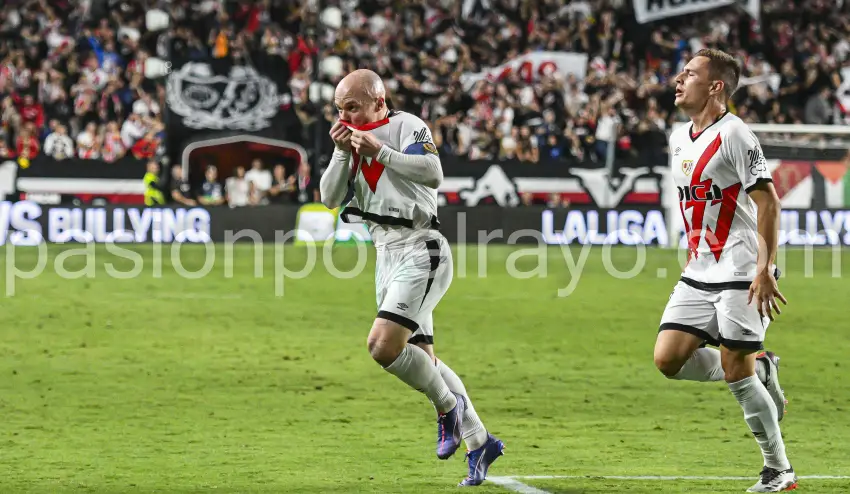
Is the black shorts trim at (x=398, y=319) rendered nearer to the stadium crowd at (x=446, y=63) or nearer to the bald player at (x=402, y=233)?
the bald player at (x=402, y=233)

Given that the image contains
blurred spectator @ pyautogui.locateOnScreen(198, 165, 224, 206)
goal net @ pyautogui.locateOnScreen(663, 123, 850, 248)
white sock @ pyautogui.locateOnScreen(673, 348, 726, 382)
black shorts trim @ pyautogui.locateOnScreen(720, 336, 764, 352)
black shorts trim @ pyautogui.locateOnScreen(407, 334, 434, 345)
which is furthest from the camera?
blurred spectator @ pyautogui.locateOnScreen(198, 165, 224, 206)

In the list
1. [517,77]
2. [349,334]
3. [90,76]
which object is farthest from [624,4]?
[349,334]

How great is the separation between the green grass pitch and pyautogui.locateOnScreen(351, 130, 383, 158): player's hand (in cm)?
179

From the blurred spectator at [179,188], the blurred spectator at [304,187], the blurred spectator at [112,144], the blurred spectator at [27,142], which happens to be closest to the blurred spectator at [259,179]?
the blurred spectator at [304,187]

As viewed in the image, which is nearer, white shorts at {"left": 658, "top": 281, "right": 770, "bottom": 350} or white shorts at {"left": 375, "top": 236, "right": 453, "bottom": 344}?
white shorts at {"left": 658, "top": 281, "right": 770, "bottom": 350}

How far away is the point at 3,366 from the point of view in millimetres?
12602

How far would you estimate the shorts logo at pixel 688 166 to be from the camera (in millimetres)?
7273

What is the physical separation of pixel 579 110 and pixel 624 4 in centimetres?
548

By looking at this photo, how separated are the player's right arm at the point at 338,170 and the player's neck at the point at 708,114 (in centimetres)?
185

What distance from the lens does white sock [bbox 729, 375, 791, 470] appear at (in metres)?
7.14

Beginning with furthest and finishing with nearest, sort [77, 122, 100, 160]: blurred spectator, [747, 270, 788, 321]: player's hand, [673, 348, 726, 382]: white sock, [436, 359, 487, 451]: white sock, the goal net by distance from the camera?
[77, 122, 100, 160]: blurred spectator → the goal net → [436, 359, 487, 451]: white sock → [673, 348, 726, 382]: white sock → [747, 270, 788, 321]: player's hand

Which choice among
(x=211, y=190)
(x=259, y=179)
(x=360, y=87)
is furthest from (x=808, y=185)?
(x=360, y=87)

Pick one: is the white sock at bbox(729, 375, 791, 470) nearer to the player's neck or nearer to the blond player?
the blond player

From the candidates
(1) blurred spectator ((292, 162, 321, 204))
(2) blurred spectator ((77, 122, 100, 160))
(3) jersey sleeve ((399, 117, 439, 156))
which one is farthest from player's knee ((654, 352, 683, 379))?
(2) blurred spectator ((77, 122, 100, 160))
